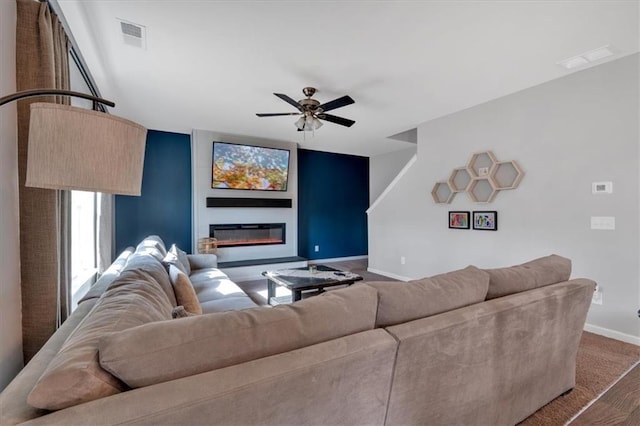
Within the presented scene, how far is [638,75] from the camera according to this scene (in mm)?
2666

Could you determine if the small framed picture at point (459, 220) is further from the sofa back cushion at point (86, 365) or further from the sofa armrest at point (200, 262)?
the sofa back cushion at point (86, 365)

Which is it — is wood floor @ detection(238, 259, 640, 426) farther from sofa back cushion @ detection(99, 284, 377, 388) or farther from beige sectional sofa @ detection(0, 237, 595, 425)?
sofa back cushion @ detection(99, 284, 377, 388)

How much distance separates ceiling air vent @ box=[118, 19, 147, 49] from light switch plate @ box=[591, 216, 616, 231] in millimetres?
4430

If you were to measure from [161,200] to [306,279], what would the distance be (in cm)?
359

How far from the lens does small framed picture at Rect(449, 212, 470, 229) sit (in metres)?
4.09

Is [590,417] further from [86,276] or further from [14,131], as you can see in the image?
[86,276]

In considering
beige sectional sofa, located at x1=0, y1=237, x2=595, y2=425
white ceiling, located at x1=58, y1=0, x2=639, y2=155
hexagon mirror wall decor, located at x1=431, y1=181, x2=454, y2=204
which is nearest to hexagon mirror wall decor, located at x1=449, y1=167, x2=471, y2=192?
hexagon mirror wall decor, located at x1=431, y1=181, x2=454, y2=204

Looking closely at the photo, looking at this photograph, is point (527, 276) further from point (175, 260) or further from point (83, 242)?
point (83, 242)

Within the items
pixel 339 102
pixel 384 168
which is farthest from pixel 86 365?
pixel 384 168

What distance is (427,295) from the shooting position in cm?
135

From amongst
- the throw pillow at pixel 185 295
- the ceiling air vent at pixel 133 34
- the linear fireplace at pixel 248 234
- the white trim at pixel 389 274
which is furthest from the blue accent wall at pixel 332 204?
the throw pillow at pixel 185 295

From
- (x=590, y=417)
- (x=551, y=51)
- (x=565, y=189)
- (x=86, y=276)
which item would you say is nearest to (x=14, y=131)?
(x=86, y=276)

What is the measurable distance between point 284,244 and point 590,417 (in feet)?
16.0

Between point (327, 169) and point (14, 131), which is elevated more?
point (327, 169)
